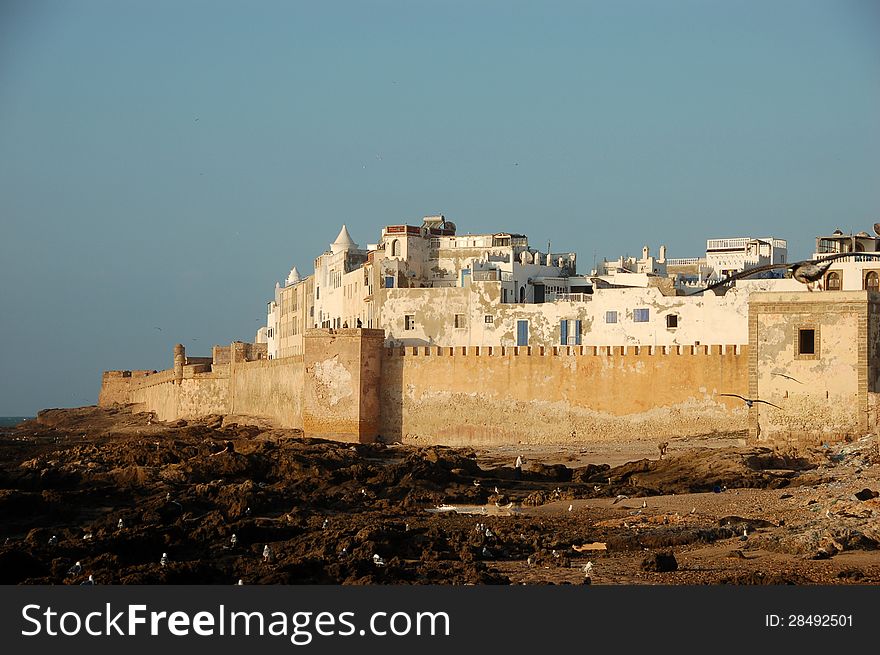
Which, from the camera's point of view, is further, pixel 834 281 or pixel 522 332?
pixel 522 332

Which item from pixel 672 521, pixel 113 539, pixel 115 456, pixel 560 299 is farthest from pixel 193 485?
pixel 560 299

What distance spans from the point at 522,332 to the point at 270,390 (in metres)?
7.41

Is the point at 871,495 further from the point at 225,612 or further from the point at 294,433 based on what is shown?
the point at 294,433

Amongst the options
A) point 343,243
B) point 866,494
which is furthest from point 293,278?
point 866,494

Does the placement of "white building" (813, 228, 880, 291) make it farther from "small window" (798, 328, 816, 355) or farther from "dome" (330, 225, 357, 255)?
"dome" (330, 225, 357, 255)

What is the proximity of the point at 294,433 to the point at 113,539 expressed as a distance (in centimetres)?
1967

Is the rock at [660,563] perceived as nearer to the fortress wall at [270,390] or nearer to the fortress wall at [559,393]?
the fortress wall at [559,393]

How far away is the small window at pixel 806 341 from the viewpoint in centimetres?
2862

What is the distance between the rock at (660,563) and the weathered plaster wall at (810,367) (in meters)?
14.8

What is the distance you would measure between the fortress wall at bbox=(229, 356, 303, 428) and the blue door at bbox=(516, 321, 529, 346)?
6.89 metres

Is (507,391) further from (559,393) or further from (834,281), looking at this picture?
(834,281)

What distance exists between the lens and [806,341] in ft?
94.2

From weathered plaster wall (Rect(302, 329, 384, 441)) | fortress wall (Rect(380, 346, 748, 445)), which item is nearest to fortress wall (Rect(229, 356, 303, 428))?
weathered plaster wall (Rect(302, 329, 384, 441))

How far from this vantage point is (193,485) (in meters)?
22.1
